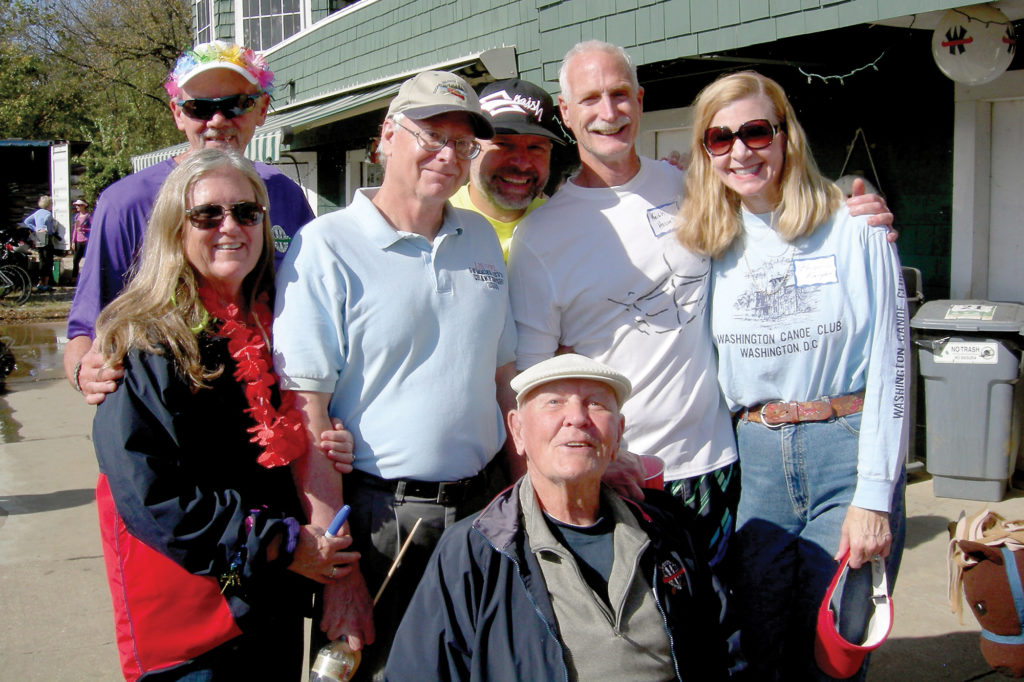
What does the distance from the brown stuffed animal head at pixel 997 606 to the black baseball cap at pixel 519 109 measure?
1.99 m

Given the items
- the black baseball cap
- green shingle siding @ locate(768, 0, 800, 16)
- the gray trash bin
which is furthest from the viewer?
green shingle siding @ locate(768, 0, 800, 16)

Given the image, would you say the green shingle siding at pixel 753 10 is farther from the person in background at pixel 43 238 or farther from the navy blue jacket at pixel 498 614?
the person in background at pixel 43 238

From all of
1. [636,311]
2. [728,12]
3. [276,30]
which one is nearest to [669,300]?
[636,311]

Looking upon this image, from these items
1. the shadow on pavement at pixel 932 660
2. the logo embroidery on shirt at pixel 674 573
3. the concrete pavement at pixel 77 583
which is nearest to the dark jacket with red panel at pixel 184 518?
the logo embroidery on shirt at pixel 674 573

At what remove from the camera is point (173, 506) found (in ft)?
6.55

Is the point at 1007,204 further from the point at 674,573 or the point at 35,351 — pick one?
the point at 35,351

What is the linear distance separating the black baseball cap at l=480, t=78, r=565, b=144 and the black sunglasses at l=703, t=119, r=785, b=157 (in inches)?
25.7

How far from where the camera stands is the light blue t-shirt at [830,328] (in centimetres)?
235

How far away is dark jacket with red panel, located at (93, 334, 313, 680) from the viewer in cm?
200

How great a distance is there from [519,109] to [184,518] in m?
1.76

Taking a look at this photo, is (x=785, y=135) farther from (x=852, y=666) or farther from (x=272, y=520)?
(x=272, y=520)

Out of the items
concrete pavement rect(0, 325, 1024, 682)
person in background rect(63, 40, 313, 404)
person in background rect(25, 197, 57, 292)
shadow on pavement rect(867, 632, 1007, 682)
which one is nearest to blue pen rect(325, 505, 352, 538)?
person in background rect(63, 40, 313, 404)

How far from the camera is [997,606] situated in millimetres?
2918

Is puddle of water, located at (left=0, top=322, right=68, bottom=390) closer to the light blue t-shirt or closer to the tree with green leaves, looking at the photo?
the light blue t-shirt
